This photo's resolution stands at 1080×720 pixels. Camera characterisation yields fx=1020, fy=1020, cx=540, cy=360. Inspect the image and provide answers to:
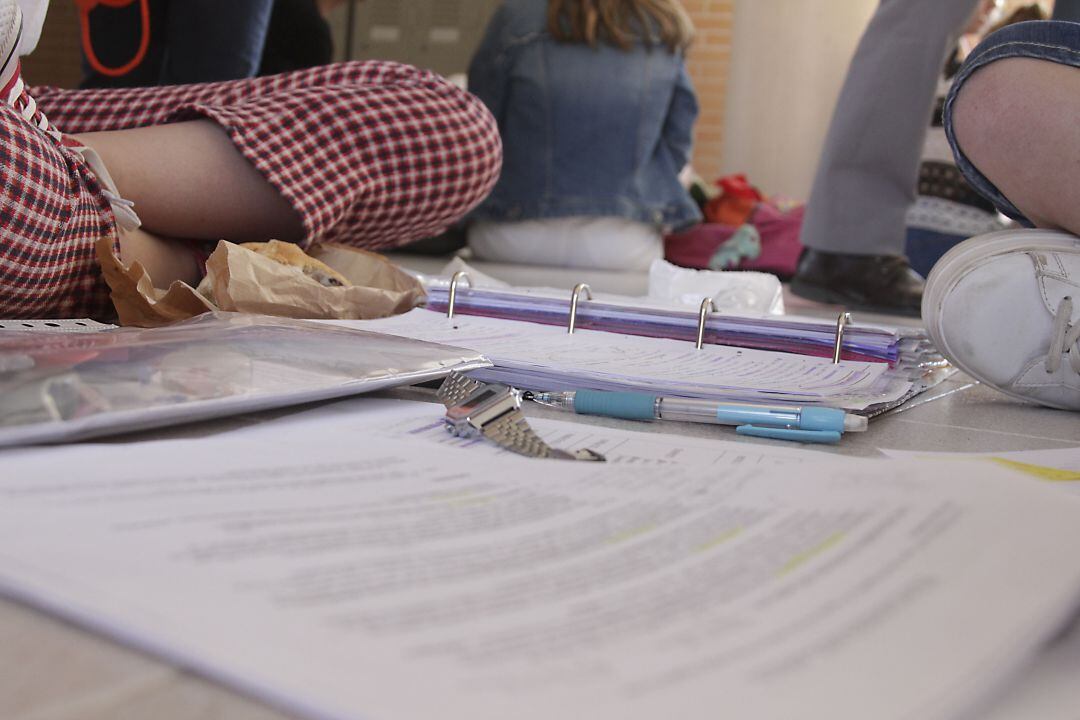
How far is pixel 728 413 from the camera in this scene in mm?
550

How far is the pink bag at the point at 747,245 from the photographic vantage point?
2.59 m

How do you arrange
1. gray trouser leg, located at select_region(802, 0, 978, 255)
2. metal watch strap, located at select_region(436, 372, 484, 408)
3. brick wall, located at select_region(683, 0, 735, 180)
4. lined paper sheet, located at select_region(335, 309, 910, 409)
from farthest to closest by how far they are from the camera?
brick wall, located at select_region(683, 0, 735, 180) → gray trouser leg, located at select_region(802, 0, 978, 255) → lined paper sheet, located at select_region(335, 309, 910, 409) → metal watch strap, located at select_region(436, 372, 484, 408)

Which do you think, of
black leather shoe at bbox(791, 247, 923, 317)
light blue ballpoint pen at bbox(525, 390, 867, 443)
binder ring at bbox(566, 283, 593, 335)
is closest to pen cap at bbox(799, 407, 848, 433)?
light blue ballpoint pen at bbox(525, 390, 867, 443)

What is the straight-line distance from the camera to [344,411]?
0.49m

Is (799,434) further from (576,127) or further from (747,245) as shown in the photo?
(747,245)

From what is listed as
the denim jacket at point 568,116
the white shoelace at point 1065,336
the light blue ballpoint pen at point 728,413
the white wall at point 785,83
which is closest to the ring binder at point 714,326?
the white shoelace at point 1065,336

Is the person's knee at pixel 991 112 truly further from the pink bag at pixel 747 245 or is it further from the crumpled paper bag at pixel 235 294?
the pink bag at pixel 747 245

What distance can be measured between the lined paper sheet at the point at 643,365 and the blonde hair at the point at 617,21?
1.68m

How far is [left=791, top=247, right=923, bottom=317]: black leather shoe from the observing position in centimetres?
162

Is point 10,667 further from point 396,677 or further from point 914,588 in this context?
point 914,588

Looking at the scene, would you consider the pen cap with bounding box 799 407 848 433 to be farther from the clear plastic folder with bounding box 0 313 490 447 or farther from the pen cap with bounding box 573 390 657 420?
the clear plastic folder with bounding box 0 313 490 447

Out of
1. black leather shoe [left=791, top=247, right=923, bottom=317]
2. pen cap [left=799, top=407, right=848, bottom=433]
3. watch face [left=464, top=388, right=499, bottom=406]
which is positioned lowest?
black leather shoe [left=791, top=247, right=923, bottom=317]

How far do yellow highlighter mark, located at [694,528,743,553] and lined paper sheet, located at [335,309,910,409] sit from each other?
0.27 meters

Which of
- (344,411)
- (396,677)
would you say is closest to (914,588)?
(396,677)
